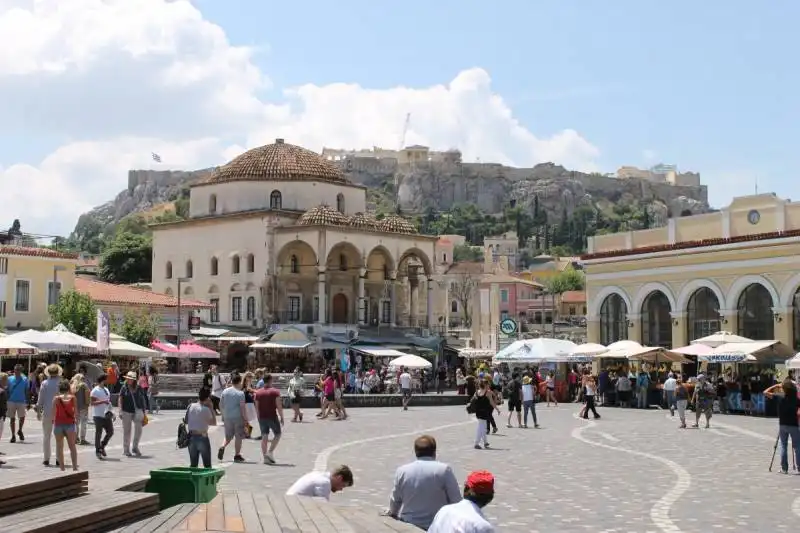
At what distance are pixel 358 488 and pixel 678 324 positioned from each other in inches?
1281

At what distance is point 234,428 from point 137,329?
104 ft

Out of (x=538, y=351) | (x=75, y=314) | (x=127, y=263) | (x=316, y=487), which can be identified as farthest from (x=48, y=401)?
(x=127, y=263)

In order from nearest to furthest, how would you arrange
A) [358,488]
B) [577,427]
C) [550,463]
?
[358,488] → [550,463] → [577,427]

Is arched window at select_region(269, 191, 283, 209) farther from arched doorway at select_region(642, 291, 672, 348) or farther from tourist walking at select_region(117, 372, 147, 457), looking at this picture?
tourist walking at select_region(117, 372, 147, 457)

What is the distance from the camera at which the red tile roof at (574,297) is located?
468 ft

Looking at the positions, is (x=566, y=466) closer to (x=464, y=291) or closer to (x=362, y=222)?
(x=362, y=222)

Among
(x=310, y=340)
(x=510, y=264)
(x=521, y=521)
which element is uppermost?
(x=510, y=264)

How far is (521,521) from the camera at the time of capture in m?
13.3

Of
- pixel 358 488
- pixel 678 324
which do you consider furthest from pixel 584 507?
pixel 678 324

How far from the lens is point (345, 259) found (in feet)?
212

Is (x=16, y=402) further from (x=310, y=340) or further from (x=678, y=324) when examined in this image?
(x=310, y=340)

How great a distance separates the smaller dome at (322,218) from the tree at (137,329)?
36.7 ft

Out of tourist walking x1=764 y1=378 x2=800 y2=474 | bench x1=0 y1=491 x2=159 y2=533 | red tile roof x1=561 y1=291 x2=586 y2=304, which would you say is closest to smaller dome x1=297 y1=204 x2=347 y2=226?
tourist walking x1=764 y1=378 x2=800 y2=474

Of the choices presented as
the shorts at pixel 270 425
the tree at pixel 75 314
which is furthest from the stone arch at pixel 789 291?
the shorts at pixel 270 425
